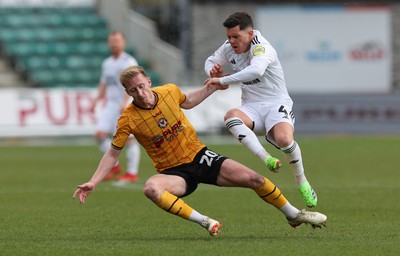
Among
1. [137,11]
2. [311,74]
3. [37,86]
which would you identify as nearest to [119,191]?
[37,86]

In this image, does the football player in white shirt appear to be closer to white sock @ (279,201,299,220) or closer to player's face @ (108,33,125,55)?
white sock @ (279,201,299,220)

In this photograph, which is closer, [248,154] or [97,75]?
Answer: [248,154]

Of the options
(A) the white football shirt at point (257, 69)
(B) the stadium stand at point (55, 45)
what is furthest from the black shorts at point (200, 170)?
(B) the stadium stand at point (55, 45)

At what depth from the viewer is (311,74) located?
32.6 m

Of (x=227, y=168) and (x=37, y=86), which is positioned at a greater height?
(x=227, y=168)

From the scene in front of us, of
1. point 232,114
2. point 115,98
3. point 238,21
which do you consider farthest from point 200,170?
point 115,98

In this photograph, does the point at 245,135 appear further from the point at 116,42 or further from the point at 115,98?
the point at 115,98

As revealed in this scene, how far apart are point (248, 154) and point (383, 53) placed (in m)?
12.2

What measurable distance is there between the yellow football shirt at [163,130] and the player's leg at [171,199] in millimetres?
262

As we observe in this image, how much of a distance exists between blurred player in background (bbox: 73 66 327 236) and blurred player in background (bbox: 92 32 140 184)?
7081 millimetres

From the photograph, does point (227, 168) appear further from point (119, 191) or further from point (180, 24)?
point (180, 24)

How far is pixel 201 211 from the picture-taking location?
39.1 feet

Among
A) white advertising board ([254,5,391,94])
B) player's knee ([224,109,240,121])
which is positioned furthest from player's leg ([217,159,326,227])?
white advertising board ([254,5,391,94])

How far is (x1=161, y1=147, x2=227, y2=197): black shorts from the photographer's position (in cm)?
917
